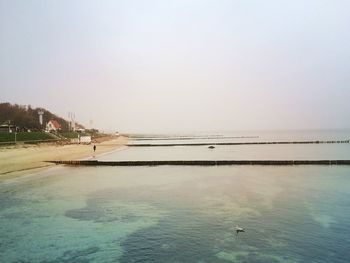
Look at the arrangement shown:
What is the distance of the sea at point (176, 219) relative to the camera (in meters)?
12.5

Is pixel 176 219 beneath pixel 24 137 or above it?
beneath

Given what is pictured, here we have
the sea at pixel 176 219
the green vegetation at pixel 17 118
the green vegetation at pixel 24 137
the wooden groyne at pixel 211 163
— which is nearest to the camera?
the sea at pixel 176 219

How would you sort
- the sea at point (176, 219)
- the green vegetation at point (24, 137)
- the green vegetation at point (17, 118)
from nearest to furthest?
the sea at point (176, 219), the green vegetation at point (24, 137), the green vegetation at point (17, 118)

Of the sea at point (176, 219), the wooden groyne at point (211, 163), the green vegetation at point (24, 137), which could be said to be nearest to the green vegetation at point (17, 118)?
the green vegetation at point (24, 137)

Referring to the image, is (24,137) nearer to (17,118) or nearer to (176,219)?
(17,118)

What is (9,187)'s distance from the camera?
26141 millimetres

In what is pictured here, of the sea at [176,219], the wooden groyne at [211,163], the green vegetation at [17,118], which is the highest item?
the green vegetation at [17,118]

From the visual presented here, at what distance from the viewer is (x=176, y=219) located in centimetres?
1702

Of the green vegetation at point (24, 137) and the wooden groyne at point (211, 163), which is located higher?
Answer: the green vegetation at point (24, 137)

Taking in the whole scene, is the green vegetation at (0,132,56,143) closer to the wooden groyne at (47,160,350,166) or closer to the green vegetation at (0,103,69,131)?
the green vegetation at (0,103,69,131)

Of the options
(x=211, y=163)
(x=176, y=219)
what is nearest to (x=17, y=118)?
(x=211, y=163)

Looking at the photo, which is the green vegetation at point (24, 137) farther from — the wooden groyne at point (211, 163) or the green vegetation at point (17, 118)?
the wooden groyne at point (211, 163)

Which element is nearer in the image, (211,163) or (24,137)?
(211,163)

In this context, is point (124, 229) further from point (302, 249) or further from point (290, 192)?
point (290, 192)
